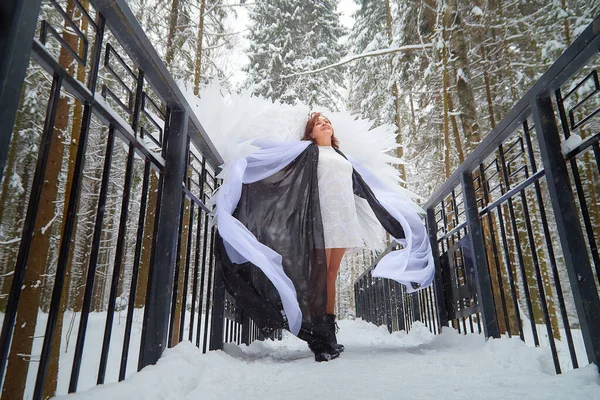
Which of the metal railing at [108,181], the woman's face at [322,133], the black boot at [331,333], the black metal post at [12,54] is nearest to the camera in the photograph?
the black metal post at [12,54]

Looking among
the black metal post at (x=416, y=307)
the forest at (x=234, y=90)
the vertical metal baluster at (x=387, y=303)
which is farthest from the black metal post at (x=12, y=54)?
the vertical metal baluster at (x=387, y=303)

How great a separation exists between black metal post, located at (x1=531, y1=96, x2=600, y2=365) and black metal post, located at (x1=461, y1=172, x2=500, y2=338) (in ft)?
3.38

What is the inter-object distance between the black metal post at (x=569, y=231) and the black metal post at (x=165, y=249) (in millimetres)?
1937

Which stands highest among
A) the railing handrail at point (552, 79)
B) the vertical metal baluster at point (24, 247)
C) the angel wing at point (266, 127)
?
the angel wing at point (266, 127)

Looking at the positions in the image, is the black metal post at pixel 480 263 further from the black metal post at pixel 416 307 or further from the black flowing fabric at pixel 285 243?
the black metal post at pixel 416 307

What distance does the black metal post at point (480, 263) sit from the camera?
2.66 meters

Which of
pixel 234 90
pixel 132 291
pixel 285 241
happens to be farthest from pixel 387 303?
pixel 132 291

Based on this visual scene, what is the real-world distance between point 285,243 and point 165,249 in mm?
1179

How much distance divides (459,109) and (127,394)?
6339 mm

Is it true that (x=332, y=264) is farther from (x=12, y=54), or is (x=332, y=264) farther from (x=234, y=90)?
(x=12, y=54)

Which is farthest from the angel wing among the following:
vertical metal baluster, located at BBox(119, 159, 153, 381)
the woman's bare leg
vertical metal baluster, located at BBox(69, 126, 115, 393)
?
vertical metal baluster, located at BBox(69, 126, 115, 393)

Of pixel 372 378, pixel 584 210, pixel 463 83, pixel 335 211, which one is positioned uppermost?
pixel 463 83

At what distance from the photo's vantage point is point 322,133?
12.2 ft

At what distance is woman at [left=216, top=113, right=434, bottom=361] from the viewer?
2727 millimetres
